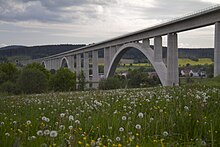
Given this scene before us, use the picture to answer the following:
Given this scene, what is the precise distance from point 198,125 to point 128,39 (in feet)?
A: 156

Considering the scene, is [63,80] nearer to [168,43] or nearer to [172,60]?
[172,60]

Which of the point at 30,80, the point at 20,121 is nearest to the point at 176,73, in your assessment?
the point at 30,80

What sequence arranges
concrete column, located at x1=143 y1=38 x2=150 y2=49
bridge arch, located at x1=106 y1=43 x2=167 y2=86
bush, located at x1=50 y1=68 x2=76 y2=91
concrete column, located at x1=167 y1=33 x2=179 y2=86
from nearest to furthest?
concrete column, located at x1=167 y1=33 x2=179 y2=86, bridge arch, located at x1=106 y1=43 x2=167 y2=86, concrete column, located at x1=143 y1=38 x2=150 y2=49, bush, located at x1=50 y1=68 x2=76 y2=91

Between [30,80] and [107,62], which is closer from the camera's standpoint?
[30,80]

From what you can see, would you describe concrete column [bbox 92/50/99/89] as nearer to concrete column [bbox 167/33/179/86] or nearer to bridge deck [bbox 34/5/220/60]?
bridge deck [bbox 34/5/220/60]

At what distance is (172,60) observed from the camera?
127 ft

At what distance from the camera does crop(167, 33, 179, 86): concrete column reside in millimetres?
37688

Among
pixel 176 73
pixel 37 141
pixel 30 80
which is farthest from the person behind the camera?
pixel 30 80

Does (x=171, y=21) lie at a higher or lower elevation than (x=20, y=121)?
higher

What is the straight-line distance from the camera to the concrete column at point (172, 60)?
37.7m

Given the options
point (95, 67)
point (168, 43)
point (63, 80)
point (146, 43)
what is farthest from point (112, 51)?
point (168, 43)

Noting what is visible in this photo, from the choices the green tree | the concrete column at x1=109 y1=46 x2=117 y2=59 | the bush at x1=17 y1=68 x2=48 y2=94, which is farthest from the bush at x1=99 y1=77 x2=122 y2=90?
the green tree

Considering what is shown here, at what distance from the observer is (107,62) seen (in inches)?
2427

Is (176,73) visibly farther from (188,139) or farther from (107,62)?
(188,139)
